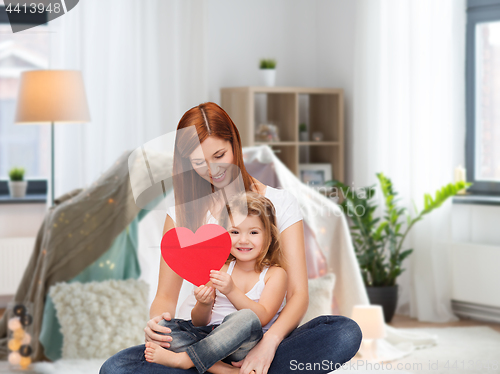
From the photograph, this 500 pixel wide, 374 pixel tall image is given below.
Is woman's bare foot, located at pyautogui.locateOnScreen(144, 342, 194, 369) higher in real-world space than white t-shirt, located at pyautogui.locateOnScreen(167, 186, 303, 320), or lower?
lower

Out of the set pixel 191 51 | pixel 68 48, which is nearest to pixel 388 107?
pixel 191 51

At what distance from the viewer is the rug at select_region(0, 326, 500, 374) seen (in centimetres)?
239

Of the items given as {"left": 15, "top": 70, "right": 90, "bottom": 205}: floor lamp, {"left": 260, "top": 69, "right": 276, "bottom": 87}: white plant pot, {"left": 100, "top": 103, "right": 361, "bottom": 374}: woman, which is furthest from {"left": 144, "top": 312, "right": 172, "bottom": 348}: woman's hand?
{"left": 260, "top": 69, "right": 276, "bottom": 87}: white plant pot

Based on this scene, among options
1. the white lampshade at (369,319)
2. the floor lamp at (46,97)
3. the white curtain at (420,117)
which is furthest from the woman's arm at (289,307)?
the white curtain at (420,117)

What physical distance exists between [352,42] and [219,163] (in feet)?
11.2

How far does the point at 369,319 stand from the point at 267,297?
171cm

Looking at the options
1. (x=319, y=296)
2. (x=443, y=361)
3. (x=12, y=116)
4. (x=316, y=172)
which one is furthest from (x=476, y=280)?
(x=12, y=116)

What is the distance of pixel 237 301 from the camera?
986mm

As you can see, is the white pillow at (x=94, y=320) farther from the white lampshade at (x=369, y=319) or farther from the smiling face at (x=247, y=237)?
the smiling face at (x=247, y=237)

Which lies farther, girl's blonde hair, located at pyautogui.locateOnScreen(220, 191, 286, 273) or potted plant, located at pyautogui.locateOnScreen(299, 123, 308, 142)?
potted plant, located at pyautogui.locateOnScreen(299, 123, 308, 142)

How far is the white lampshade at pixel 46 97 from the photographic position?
3018 mm

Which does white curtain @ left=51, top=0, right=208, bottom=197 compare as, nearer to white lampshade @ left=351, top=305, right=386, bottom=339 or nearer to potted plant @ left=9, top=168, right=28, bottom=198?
potted plant @ left=9, top=168, right=28, bottom=198

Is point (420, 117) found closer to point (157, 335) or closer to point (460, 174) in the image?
point (460, 174)

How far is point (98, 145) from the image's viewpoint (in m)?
3.72
